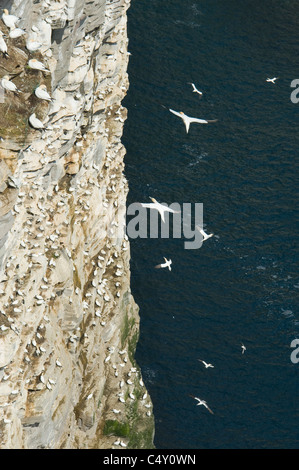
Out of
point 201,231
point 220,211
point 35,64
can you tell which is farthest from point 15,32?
point 220,211

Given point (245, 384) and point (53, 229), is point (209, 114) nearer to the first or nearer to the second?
point (245, 384)

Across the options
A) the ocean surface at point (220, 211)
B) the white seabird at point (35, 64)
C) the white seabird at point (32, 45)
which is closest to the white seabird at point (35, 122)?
the white seabird at point (35, 64)

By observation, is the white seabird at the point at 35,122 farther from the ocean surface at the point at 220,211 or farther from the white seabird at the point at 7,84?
the ocean surface at the point at 220,211

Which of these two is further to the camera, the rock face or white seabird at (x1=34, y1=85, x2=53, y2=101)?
the rock face

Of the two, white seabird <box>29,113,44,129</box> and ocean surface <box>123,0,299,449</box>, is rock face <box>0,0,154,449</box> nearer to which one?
white seabird <box>29,113,44,129</box>

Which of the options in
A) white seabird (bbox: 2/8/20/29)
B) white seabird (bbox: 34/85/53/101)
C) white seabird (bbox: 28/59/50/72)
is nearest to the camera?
white seabird (bbox: 2/8/20/29)

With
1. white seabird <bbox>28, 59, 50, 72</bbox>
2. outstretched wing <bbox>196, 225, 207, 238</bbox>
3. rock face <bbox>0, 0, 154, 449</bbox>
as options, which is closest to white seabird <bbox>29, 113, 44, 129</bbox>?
rock face <bbox>0, 0, 154, 449</bbox>

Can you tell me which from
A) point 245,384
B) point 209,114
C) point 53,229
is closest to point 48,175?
point 53,229
